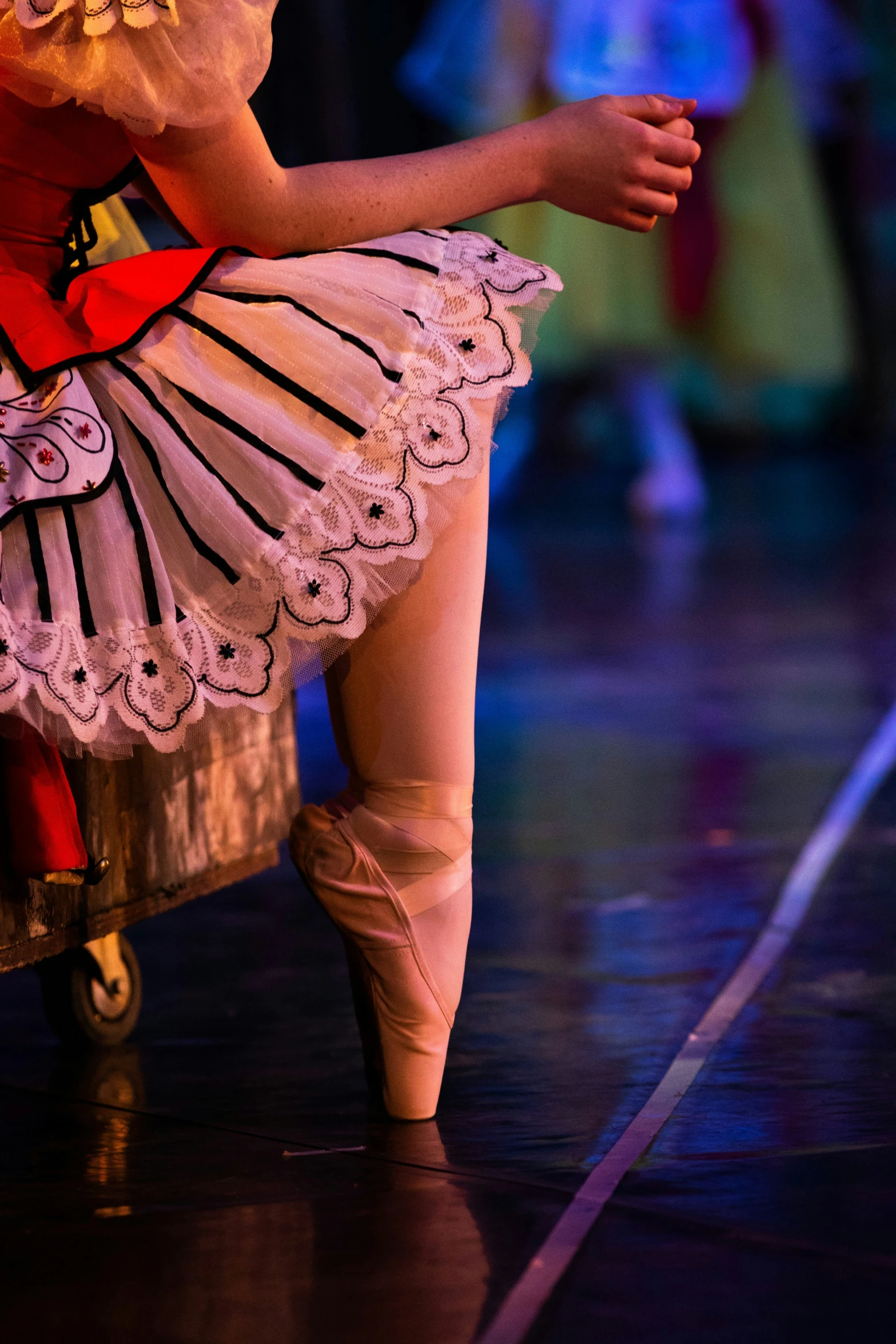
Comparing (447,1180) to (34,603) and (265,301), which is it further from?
(265,301)

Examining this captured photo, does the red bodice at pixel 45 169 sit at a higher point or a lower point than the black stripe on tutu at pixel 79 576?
higher

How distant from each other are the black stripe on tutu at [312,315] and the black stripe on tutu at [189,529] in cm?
12

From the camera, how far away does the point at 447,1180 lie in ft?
4.09

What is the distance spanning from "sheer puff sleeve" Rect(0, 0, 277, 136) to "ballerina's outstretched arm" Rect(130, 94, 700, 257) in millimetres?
53

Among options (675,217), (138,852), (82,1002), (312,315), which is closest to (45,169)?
(312,315)

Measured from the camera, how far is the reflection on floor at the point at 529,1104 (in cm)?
106

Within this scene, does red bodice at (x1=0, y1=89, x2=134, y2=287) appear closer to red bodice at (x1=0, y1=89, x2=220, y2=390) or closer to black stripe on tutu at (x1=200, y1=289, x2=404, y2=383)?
red bodice at (x1=0, y1=89, x2=220, y2=390)

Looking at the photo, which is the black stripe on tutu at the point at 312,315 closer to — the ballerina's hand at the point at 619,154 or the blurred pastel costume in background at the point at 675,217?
the ballerina's hand at the point at 619,154

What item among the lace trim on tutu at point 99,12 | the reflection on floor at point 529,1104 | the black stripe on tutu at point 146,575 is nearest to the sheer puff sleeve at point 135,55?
the lace trim on tutu at point 99,12

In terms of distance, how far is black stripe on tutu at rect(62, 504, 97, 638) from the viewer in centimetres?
121

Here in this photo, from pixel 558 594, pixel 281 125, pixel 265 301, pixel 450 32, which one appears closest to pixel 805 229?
pixel 450 32

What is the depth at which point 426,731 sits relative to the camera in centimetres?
137

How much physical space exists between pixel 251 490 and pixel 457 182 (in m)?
0.28

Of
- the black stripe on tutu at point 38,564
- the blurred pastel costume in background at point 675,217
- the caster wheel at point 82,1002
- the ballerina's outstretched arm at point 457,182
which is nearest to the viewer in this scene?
the black stripe on tutu at point 38,564
